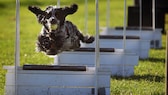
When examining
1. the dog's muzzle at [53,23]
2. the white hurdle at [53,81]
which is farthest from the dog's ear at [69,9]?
the white hurdle at [53,81]

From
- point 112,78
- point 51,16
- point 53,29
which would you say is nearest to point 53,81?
point 53,29

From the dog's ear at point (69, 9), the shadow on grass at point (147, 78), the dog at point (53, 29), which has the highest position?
the dog's ear at point (69, 9)

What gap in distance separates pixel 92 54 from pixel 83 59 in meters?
0.11

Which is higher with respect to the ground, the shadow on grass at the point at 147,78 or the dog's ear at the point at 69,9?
the dog's ear at the point at 69,9

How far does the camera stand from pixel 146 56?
8328mm

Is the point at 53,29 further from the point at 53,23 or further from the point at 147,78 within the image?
the point at 147,78

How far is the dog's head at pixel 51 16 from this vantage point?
490 centimetres

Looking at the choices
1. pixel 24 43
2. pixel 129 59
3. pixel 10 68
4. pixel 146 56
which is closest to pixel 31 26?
pixel 24 43

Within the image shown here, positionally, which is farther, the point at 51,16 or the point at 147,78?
the point at 147,78

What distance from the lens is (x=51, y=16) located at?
16.1 feet

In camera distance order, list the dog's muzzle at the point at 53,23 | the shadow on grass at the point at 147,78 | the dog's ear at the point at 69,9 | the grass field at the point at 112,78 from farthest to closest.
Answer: the shadow on grass at the point at 147,78 → the grass field at the point at 112,78 → the dog's ear at the point at 69,9 → the dog's muzzle at the point at 53,23

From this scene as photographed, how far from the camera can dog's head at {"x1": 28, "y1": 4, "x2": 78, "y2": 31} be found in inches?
193

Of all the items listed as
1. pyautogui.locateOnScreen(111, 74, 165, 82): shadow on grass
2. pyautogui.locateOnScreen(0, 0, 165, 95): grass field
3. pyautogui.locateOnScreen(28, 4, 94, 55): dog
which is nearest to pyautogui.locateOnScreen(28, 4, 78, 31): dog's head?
pyautogui.locateOnScreen(28, 4, 94, 55): dog

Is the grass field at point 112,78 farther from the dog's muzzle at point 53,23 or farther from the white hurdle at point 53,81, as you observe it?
the dog's muzzle at point 53,23
